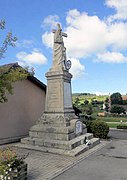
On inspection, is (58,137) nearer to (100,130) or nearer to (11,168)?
(100,130)

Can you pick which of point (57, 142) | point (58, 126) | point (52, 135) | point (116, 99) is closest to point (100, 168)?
point (57, 142)

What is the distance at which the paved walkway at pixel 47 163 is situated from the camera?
7.76m

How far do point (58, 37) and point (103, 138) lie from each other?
8.25 meters

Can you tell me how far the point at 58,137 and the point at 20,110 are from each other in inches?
177

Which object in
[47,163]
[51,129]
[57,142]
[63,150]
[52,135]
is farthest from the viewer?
[51,129]

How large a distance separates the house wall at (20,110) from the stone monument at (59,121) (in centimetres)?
201

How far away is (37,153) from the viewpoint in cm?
1116

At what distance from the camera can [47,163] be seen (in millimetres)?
9281

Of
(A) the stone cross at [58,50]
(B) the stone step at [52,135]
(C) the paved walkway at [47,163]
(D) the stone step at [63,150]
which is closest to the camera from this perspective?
(C) the paved walkway at [47,163]

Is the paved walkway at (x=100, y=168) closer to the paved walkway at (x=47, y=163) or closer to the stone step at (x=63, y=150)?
the paved walkway at (x=47, y=163)

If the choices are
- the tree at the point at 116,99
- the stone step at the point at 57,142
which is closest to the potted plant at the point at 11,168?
the stone step at the point at 57,142

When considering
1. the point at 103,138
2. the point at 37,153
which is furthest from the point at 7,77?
the point at 103,138

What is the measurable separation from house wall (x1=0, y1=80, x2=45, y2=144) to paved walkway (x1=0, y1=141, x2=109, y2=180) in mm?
3039

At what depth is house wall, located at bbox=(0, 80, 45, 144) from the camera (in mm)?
14320
